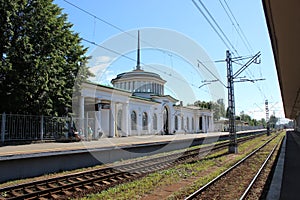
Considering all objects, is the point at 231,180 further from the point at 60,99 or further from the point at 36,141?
the point at 60,99

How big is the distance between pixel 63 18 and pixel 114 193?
19384 mm

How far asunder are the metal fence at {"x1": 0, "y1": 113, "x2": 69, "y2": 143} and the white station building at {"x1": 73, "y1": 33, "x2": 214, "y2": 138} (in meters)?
2.31

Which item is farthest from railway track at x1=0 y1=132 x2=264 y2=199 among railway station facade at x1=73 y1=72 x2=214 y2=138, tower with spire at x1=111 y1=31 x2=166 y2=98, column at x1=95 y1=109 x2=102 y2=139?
tower with spire at x1=111 y1=31 x2=166 y2=98

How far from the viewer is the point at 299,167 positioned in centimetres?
1352

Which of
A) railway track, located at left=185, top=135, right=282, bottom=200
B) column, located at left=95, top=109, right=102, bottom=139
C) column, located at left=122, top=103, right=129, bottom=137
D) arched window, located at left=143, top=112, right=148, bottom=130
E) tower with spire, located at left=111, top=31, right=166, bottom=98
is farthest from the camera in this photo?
tower with spire, located at left=111, top=31, right=166, bottom=98

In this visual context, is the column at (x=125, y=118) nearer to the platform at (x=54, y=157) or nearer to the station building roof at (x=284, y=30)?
the platform at (x=54, y=157)

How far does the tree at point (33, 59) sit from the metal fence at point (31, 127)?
34.8 inches

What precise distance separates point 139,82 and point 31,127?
2695 centimetres

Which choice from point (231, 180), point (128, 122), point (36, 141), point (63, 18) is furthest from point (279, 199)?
point (128, 122)

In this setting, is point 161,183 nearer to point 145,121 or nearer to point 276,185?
point 276,185

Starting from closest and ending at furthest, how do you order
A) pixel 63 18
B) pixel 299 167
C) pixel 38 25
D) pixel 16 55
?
pixel 299 167 < pixel 16 55 < pixel 38 25 < pixel 63 18

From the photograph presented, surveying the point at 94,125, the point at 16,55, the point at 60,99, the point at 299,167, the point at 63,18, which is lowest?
the point at 299,167

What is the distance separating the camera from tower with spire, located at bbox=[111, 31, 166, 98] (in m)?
43.4

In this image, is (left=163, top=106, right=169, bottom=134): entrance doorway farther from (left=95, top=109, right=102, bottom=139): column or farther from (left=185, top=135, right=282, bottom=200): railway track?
(left=185, top=135, right=282, bottom=200): railway track
